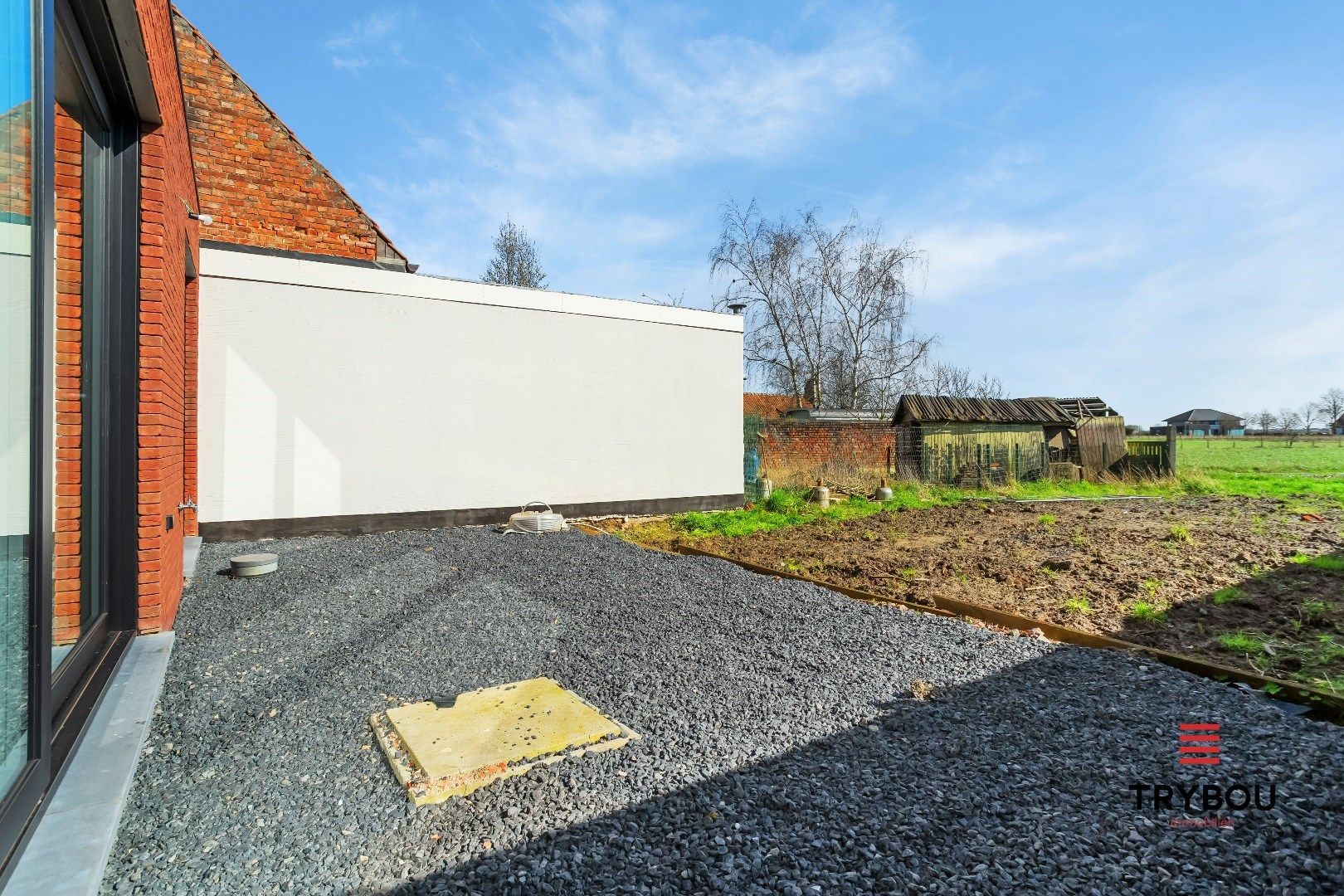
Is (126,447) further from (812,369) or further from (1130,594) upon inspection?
(812,369)

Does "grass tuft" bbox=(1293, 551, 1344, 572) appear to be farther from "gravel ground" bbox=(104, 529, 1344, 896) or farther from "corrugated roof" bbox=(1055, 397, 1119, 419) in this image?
"corrugated roof" bbox=(1055, 397, 1119, 419)

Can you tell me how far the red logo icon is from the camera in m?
2.16

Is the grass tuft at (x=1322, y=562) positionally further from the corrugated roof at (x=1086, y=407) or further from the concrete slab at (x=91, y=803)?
the corrugated roof at (x=1086, y=407)

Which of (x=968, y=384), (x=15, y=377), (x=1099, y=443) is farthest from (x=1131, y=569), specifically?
(x=968, y=384)

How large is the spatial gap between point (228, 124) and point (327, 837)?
10052 millimetres

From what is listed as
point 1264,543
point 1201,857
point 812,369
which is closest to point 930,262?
point 812,369

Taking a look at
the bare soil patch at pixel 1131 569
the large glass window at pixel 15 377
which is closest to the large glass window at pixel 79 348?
the large glass window at pixel 15 377

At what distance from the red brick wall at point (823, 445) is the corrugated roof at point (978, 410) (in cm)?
74

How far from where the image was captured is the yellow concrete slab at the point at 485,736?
207cm

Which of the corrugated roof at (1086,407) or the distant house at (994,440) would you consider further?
the corrugated roof at (1086,407)

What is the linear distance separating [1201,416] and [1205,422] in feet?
13.9

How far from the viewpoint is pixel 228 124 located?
8617 millimetres

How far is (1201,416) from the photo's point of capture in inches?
3125

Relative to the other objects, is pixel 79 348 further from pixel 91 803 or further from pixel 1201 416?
pixel 1201 416
